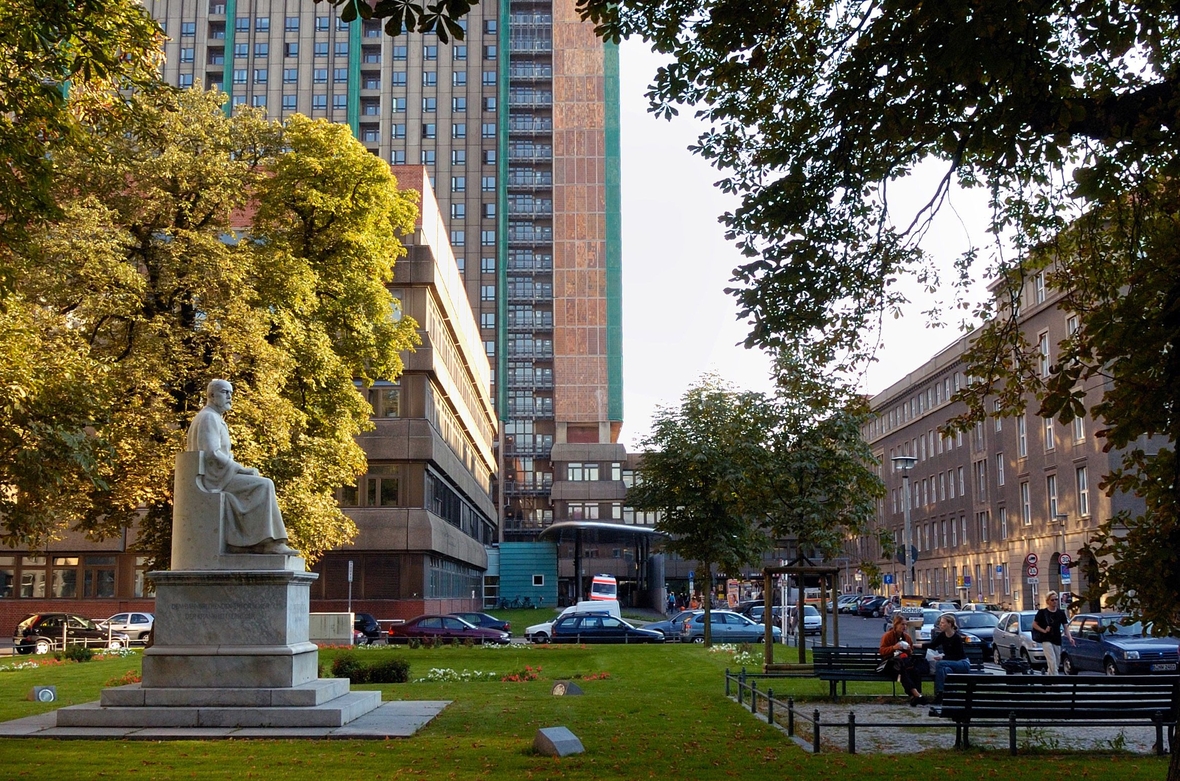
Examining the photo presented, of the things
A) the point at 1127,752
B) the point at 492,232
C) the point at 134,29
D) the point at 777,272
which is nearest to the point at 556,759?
the point at 777,272

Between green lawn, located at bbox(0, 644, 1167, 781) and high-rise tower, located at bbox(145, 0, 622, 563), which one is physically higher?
high-rise tower, located at bbox(145, 0, 622, 563)

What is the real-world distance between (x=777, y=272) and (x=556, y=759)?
18.0ft

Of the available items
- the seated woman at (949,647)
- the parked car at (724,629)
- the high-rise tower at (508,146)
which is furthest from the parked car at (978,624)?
the high-rise tower at (508,146)

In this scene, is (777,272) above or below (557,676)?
above

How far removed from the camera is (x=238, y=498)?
15.6 m

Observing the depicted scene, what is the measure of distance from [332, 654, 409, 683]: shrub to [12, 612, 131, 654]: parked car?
20867mm

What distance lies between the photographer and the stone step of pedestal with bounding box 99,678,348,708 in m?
14.5

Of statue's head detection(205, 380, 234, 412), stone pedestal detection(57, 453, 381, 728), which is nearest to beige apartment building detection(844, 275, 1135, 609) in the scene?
stone pedestal detection(57, 453, 381, 728)

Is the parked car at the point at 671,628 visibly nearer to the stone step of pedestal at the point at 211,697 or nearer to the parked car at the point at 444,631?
the parked car at the point at 444,631

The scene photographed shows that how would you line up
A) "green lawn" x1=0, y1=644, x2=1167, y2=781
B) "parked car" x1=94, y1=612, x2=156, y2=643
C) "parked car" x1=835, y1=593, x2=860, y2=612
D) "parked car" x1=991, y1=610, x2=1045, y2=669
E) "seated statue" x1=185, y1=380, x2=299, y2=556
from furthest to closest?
"parked car" x1=835, y1=593, x2=860, y2=612 → "parked car" x1=94, y1=612, x2=156, y2=643 → "parked car" x1=991, y1=610, x2=1045, y2=669 → "seated statue" x1=185, y1=380, x2=299, y2=556 → "green lawn" x1=0, y1=644, x2=1167, y2=781

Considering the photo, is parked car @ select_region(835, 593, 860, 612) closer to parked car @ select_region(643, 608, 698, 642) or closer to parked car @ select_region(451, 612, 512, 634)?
parked car @ select_region(643, 608, 698, 642)

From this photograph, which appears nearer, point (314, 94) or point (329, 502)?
point (329, 502)

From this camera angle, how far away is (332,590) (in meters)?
50.5

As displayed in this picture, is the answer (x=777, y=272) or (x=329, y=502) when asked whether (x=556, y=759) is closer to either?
(x=777, y=272)
